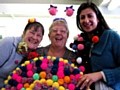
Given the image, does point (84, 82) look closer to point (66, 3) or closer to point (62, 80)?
point (62, 80)

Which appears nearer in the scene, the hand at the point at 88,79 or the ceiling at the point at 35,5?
the hand at the point at 88,79

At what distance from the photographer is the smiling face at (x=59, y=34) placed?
157 cm

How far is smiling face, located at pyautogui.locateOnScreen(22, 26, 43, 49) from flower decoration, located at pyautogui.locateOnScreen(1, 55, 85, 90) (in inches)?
14.6

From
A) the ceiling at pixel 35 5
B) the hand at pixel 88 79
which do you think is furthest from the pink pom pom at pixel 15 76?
the ceiling at pixel 35 5

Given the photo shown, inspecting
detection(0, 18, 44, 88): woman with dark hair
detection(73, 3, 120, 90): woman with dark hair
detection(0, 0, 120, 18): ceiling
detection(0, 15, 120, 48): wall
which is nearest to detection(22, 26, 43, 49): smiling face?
detection(0, 18, 44, 88): woman with dark hair

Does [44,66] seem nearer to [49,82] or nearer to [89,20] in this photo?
[49,82]

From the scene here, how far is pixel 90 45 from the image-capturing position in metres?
1.38

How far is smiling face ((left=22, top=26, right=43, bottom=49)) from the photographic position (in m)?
1.56

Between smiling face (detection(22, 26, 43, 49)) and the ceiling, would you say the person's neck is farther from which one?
the ceiling

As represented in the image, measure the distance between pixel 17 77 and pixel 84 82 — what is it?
42cm

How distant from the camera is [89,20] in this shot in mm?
1410

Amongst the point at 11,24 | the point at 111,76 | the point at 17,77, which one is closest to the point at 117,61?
the point at 111,76

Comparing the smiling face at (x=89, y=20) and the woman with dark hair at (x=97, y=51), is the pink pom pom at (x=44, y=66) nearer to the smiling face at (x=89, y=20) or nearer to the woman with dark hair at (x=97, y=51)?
the woman with dark hair at (x=97, y=51)

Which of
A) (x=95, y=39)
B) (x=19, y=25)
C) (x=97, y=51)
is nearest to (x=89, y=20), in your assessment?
(x=95, y=39)
